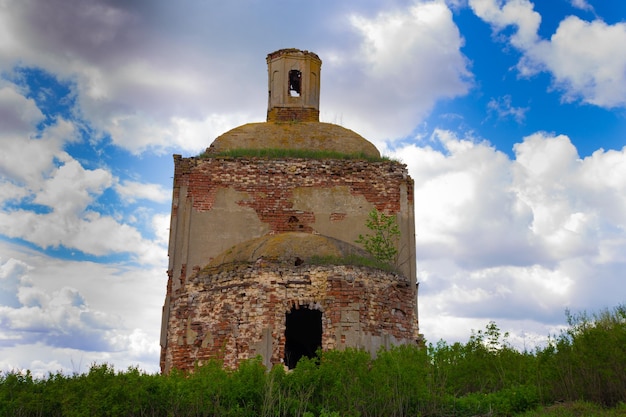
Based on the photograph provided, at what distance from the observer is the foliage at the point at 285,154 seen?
18.2m

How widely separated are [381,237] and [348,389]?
8162mm

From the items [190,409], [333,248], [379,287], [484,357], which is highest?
[333,248]

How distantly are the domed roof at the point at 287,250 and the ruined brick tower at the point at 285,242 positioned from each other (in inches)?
1.3

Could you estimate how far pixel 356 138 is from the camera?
20.0 meters

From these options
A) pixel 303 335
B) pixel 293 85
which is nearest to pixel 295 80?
pixel 293 85

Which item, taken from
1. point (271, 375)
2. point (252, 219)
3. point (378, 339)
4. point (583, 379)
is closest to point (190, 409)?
point (271, 375)

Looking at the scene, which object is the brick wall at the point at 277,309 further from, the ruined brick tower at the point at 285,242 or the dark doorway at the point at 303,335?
the dark doorway at the point at 303,335

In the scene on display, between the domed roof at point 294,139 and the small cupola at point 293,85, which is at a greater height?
the small cupola at point 293,85

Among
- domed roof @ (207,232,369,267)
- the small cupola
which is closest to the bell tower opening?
the small cupola

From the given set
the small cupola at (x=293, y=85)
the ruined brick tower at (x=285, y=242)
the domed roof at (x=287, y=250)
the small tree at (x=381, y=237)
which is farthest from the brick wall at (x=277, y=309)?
the small cupola at (x=293, y=85)

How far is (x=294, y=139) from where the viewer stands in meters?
19.6

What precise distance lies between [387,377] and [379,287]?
4183mm

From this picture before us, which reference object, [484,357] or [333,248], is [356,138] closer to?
[333,248]

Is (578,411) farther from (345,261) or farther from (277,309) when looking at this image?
(277,309)
